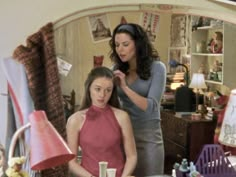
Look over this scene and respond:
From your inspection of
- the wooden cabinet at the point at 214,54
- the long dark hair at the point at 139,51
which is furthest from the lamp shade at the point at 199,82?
the long dark hair at the point at 139,51

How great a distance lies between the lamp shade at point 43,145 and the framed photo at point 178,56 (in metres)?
0.41

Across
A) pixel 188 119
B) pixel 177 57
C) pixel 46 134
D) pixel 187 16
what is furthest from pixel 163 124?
pixel 46 134

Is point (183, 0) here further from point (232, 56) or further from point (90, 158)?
point (90, 158)

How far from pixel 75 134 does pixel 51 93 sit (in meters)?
0.12

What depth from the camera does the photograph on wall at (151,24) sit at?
88 cm

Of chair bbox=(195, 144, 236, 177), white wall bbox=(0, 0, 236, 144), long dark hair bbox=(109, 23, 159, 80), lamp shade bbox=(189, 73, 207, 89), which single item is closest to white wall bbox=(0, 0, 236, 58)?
white wall bbox=(0, 0, 236, 144)

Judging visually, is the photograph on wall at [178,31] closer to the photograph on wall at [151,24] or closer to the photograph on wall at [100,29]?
the photograph on wall at [151,24]

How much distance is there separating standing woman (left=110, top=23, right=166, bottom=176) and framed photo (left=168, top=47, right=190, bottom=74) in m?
0.03

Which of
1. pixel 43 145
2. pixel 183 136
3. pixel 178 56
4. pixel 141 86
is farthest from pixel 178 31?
pixel 43 145

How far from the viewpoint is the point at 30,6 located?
2.57 ft

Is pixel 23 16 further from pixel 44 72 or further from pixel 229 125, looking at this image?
pixel 229 125

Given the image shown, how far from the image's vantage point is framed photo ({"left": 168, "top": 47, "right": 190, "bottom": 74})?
2.96 feet

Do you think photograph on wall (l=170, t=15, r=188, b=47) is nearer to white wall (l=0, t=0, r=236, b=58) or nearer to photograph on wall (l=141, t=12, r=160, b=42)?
photograph on wall (l=141, t=12, r=160, b=42)

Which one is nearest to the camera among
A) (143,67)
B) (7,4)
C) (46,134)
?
(46,134)
